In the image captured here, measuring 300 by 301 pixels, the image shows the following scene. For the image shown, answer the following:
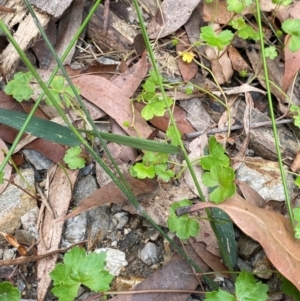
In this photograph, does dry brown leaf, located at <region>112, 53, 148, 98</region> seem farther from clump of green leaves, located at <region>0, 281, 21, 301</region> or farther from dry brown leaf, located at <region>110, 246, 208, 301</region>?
clump of green leaves, located at <region>0, 281, 21, 301</region>

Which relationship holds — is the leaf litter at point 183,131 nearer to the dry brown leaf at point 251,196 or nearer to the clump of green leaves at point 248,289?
the dry brown leaf at point 251,196

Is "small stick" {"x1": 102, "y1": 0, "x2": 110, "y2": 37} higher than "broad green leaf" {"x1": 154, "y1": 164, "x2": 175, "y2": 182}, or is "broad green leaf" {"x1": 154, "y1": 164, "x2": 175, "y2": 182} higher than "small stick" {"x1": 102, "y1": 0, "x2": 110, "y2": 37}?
"small stick" {"x1": 102, "y1": 0, "x2": 110, "y2": 37}

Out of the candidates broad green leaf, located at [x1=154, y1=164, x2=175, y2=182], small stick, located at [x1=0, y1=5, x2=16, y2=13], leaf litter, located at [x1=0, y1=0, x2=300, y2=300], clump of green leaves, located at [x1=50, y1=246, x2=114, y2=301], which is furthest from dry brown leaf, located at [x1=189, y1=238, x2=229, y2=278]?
small stick, located at [x1=0, y1=5, x2=16, y2=13]

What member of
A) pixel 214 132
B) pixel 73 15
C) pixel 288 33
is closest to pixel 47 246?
pixel 214 132

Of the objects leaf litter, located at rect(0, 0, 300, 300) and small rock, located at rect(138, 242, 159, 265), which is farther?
small rock, located at rect(138, 242, 159, 265)

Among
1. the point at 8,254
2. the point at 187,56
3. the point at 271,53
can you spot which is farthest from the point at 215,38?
the point at 8,254

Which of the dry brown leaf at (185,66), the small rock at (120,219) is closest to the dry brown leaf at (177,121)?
the dry brown leaf at (185,66)

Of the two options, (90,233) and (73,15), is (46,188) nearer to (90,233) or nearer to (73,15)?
(90,233)

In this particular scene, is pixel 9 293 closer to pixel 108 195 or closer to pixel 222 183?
pixel 108 195
